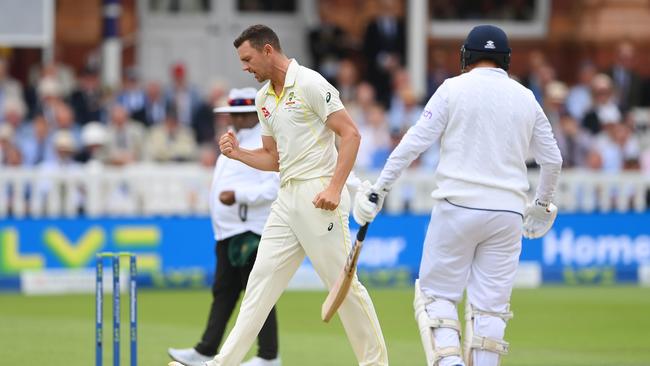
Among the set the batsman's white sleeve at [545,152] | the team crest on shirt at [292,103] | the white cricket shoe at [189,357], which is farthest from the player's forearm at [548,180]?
the white cricket shoe at [189,357]

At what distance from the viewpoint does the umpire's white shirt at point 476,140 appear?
7.36 metres

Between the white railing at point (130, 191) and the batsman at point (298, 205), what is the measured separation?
736 centimetres

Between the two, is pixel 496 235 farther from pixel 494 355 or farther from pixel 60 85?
pixel 60 85

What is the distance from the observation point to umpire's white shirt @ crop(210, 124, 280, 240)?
935 cm

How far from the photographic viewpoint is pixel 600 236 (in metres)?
16.0

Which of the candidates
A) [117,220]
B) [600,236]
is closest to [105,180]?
[117,220]

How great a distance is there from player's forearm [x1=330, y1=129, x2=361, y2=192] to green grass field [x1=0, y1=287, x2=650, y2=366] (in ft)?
8.15

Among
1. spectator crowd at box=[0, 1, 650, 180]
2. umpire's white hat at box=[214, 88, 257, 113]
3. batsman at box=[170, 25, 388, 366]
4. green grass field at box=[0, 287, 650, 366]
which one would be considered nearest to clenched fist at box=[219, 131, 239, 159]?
batsman at box=[170, 25, 388, 366]

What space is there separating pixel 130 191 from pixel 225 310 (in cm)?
605

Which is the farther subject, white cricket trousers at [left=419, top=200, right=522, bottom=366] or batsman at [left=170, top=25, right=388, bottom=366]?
batsman at [left=170, top=25, right=388, bottom=366]

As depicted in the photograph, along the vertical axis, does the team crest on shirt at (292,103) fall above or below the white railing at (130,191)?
above

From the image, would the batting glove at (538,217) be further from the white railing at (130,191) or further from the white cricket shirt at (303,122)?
the white railing at (130,191)

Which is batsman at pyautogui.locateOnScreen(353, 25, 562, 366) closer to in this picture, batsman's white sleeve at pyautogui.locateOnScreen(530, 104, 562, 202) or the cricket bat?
batsman's white sleeve at pyautogui.locateOnScreen(530, 104, 562, 202)

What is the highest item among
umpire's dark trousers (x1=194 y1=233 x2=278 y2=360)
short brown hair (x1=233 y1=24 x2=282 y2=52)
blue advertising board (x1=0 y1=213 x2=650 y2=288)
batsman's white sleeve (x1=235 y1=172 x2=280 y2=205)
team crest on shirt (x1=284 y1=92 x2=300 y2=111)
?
short brown hair (x1=233 y1=24 x2=282 y2=52)
